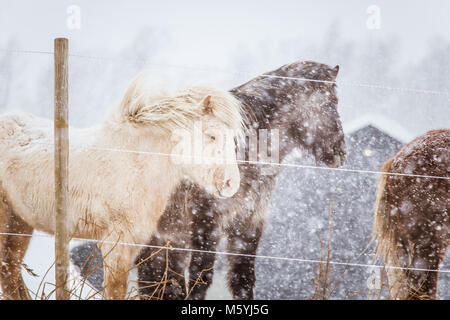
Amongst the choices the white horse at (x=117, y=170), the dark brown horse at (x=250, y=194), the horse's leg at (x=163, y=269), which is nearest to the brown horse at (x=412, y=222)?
the dark brown horse at (x=250, y=194)

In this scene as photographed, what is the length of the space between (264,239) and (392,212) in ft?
1.55

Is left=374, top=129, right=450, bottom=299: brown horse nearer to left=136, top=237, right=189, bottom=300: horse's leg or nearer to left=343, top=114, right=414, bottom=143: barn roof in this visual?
left=343, top=114, right=414, bottom=143: barn roof

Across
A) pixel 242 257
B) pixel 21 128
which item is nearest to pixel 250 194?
pixel 242 257

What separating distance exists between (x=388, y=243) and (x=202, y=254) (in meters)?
0.67

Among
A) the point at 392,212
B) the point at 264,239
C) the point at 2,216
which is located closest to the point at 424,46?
the point at 392,212

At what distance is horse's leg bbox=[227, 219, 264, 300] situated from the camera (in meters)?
1.53

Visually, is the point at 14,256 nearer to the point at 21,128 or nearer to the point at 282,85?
the point at 21,128

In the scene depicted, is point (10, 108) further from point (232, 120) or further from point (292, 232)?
point (292, 232)

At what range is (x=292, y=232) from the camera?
1552 mm

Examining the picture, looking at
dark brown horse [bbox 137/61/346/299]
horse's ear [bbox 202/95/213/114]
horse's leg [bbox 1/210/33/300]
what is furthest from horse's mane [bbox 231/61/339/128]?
horse's leg [bbox 1/210/33/300]

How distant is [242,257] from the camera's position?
5.03ft
